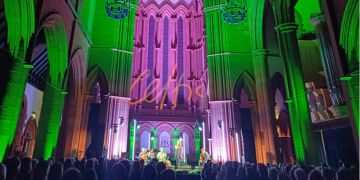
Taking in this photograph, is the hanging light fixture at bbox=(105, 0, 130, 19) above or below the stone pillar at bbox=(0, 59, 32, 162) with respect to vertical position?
above

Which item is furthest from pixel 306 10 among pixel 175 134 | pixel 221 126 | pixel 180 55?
pixel 175 134

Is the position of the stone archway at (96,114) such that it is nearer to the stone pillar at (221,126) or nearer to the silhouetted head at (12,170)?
the stone pillar at (221,126)

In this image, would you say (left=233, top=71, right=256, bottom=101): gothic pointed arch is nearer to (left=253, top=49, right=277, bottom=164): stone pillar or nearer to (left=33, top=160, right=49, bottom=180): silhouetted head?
(left=253, top=49, right=277, bottom=164): stone pillar

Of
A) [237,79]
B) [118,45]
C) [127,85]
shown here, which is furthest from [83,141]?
[237,79]

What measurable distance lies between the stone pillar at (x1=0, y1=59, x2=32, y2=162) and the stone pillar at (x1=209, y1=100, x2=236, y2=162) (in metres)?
11.1

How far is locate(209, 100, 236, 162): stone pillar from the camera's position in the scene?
14.9m

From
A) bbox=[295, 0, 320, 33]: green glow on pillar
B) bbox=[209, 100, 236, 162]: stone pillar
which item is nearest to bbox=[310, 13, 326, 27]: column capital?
bbox=[295, 0, 320, 33]: green glow on pillar

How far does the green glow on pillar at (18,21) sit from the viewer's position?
7.37m

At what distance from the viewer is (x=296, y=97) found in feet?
28.5

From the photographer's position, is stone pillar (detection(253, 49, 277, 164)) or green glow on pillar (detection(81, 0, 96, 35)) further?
green glow on pillar (detection(81, 0, 96, 35))

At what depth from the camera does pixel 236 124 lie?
50.3 feet

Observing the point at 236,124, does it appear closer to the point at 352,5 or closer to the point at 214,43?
the point at 214,43

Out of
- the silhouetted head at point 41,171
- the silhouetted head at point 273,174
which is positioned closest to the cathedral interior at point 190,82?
the silhouetted head at point 273,174

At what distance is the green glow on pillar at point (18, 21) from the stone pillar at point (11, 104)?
0.67m
